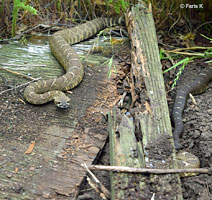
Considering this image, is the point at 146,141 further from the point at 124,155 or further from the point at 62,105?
the point at 62,105

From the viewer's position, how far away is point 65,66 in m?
6.03

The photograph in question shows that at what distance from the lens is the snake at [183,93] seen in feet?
15.0

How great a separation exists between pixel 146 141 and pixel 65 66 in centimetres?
317

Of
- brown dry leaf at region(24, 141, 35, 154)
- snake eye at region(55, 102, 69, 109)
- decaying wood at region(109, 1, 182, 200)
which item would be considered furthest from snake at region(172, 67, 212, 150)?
brown dry leaf at region(24, 141, 35, 154)

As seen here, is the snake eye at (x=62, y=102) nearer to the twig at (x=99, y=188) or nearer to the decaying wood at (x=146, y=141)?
the decaying wood at (x=146, y=141)

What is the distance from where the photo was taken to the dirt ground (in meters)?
3.33

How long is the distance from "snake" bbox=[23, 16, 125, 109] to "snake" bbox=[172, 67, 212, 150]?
1.82 meters

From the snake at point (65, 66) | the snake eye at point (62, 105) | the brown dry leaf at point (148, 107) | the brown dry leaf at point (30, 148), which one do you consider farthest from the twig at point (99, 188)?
the snake at point (65, 66)

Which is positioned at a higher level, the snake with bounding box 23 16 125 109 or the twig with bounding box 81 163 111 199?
the snake with bounding box 23 16 125 109

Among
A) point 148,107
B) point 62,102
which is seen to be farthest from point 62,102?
point 148,107

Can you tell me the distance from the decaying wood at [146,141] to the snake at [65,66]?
120 cm

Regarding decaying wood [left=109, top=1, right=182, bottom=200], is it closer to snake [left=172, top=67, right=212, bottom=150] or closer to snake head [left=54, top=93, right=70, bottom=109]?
snake [left=172, top=67, right=212, bottom=150]

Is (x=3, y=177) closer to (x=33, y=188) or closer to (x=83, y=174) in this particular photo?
(x=33, y=188)

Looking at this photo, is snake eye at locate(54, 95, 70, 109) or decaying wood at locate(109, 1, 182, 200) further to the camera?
snake eye at locate(54, 95, 70, 109)
